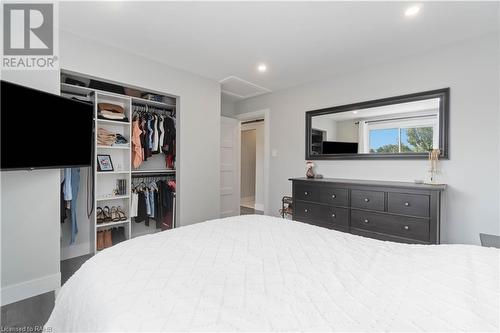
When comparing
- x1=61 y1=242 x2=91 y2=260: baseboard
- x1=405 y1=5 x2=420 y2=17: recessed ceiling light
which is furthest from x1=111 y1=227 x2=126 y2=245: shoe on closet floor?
x1=405 y1=5 x2=420 y2=17: recessed ceiling light

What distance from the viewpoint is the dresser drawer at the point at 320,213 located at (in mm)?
2727

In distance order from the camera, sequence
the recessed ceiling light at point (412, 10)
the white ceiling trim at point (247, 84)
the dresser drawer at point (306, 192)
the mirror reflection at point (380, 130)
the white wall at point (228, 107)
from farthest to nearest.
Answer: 1. the white wall at point (228, 107)
2. the white ceiling trim at point (247, 84)
3. the dresser drawer at point (306, 192)
4. the mirror reflection at point (380, 130)
5. the recessed ceiling light at point (412, 10)

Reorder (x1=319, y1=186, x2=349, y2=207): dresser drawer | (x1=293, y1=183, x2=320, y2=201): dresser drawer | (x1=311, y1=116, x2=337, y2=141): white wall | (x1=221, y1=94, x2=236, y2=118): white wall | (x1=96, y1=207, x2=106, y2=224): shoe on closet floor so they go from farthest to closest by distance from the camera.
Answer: (x1=221, y1=94, x2=236, y2=118): white wall → (x1=311, y1=116, x2=337, y2=141): white wall → (x1=293, y1=183, x2=320, y2=201): dresser drawer → (x1=96, y1=207, x2=106, y2=224): shoe on closet floor → (x1=319, y1=186, x2=349, y2=207): dresser drawer

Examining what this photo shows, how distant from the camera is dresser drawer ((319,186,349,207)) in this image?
2715 mm

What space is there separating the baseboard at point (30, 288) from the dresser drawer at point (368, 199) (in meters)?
3.04

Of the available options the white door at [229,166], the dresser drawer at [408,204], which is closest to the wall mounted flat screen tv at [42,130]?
the white door at [229,166]

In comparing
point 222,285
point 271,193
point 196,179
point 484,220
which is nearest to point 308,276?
point 222,285

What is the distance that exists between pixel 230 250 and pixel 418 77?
283cm

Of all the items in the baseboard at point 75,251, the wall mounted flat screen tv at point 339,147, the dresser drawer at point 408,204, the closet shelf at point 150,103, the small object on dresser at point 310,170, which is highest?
the closet shelf at point 150,103

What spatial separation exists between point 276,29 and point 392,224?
7.21ft

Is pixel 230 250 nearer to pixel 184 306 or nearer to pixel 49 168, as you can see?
pixel 184 306

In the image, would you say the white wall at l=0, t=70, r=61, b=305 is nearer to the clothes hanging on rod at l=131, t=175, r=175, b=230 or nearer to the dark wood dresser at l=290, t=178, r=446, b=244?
the clothes hanging on rod at l=131, t=175, r=175, b=230

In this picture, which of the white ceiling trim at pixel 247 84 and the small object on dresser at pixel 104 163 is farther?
the white ceiling trim at pixel 247 84

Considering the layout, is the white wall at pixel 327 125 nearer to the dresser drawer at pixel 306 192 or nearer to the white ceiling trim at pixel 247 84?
the dresser drawer at pixel 306 192
